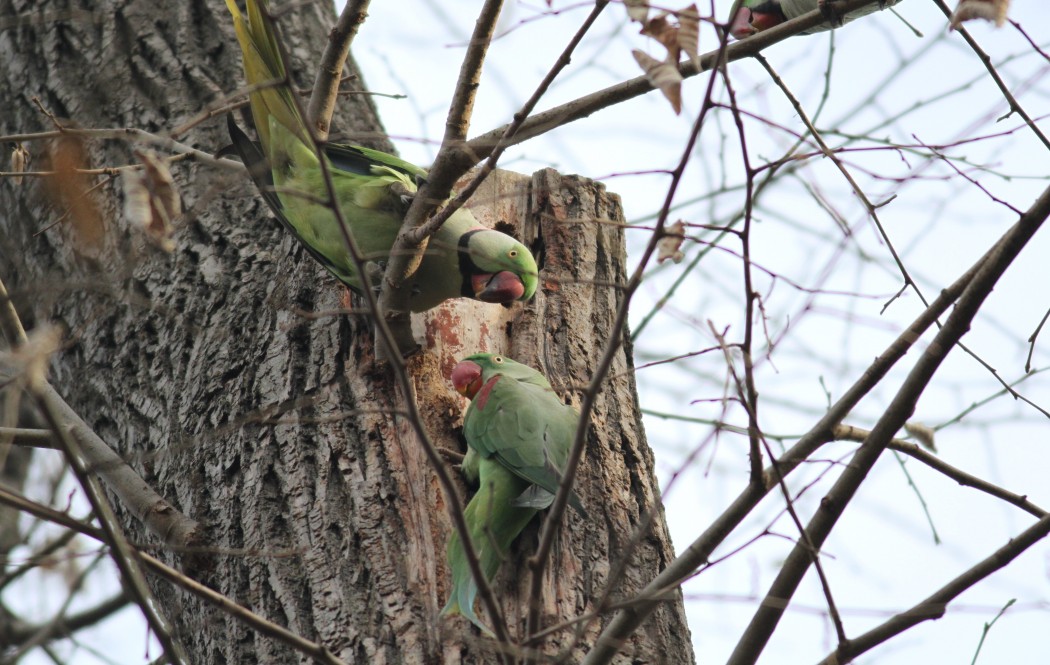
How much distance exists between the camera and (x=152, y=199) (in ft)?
7.54

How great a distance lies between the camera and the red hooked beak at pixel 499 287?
136 inches

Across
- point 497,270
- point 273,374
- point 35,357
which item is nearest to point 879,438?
point 35,357

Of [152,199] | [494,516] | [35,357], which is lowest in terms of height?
[35,357]

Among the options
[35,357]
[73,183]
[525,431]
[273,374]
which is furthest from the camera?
[273,374]

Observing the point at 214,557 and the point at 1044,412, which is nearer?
the point at 1044,412

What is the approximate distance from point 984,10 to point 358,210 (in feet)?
7.62

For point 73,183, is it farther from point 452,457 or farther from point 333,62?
point 452,457

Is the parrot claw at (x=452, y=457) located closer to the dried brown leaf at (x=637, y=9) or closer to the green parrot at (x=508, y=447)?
the green parrot at (x=508, y=447)

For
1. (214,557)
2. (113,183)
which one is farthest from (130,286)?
(214,557)

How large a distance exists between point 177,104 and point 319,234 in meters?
1.27

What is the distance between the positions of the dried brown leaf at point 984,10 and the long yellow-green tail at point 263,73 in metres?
1.90

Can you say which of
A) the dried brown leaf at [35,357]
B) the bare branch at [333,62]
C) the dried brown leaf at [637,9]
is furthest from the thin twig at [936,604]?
the bare branch at [333,62]

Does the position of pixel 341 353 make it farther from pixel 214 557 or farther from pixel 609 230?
pixel 609 230

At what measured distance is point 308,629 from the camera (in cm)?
→ 268
